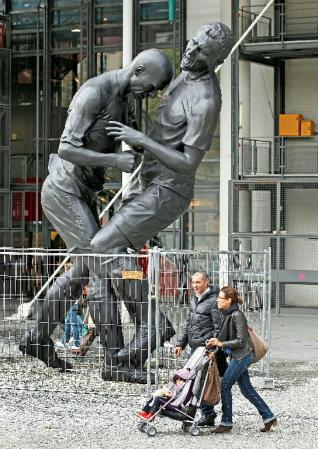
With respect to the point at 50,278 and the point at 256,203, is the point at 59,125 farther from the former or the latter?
the point at 50,278

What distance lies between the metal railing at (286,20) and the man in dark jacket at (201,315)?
47.6 feet

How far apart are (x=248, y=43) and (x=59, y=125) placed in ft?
16.9

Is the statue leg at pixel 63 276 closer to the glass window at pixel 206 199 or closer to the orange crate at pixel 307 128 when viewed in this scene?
the orange crate at pixel 307 128

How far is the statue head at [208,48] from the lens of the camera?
39.3 feet

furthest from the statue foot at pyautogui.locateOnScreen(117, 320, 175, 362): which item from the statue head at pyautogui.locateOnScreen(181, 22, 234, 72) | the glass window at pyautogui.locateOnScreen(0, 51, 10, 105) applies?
the glass window at pyautogui.locateOnScreen(0, 51, 10, 105)

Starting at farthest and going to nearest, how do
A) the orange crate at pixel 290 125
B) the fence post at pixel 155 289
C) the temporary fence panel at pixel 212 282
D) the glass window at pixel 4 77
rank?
the glass window at pixel 4 77 → the orange crate at pixel 290 125 → the temporary fence panel at pixel 212 282 → the fence post at pixel 155 289

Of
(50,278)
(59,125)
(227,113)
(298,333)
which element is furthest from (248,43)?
(50,278)

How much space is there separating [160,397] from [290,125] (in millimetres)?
16775

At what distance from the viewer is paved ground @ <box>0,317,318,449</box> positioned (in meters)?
9.61

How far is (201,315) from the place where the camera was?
11961mm

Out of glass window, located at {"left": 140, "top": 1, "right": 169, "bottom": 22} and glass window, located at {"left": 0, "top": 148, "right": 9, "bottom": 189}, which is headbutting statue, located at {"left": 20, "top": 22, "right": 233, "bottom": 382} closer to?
glass window, located at {"left": 140, "top": 1, "right": 169, "bottom": 22}

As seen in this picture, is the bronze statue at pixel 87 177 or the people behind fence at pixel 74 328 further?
the people behind fence at pixel 74 328

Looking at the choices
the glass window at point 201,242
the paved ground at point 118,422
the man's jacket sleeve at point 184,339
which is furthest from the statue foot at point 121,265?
the glass window at point 201,242

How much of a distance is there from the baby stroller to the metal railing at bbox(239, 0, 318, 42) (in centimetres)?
1660
